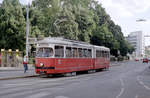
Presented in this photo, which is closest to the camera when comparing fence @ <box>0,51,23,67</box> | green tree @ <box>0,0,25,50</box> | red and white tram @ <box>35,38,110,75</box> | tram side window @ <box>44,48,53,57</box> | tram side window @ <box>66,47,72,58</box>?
red and white tram @ <box>35,38,110,75</box>

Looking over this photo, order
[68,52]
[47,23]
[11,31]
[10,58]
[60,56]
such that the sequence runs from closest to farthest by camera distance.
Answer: [60,56] < [68,52] < [10,58] < [11,31] < [47,23]

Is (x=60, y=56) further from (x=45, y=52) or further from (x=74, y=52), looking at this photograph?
(x=74, y=52)

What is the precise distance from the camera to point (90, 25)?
55406 mm

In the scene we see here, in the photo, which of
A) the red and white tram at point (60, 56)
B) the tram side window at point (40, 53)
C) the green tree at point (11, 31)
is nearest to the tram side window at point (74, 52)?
the red and white tram at point (60, 56)

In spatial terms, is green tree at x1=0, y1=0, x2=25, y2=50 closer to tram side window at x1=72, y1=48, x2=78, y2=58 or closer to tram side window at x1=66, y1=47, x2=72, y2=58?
tram side window at x1=72, y1=48, x2=78, y2=58

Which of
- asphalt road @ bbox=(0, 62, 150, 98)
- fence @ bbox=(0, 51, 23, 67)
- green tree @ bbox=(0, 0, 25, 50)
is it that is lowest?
asphalt road @ bbox=(0, 62, 150, 98)

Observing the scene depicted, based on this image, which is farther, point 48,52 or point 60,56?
point 60,56

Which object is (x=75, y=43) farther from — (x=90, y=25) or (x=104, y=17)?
(x=104, y=17)

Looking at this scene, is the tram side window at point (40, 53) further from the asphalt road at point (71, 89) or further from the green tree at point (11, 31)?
the green tree at point (11, 31)

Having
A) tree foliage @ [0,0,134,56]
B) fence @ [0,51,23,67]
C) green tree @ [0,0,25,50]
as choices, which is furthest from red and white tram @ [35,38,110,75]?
green tree @ [0,0,25,50]

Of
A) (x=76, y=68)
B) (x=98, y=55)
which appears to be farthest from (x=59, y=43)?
(x=98, y=55)

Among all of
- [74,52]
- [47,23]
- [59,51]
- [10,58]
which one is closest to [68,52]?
[74,52]

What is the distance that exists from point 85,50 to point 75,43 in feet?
8.26

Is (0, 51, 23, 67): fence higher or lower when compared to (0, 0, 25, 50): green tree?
Answer: lower
